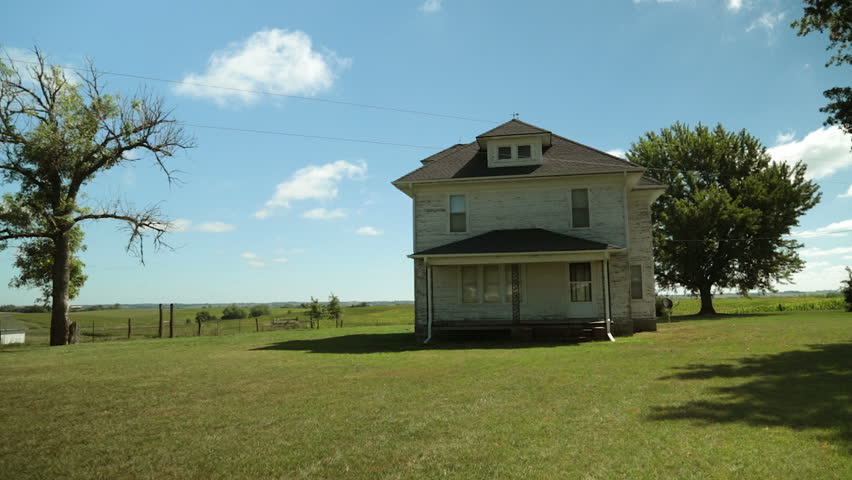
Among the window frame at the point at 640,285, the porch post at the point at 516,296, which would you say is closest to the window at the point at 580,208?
the porch post at the point at 516,296

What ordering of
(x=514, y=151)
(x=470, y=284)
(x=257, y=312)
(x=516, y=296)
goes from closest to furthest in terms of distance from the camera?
(x=516, y=296)
(x=470, y=284)
(x=514, y=151)
(x=257, y=312)

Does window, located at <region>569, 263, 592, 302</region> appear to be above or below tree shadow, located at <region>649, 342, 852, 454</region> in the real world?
above

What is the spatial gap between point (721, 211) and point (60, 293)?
1453 inches

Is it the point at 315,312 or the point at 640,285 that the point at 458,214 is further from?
Answer: the point at 315,312

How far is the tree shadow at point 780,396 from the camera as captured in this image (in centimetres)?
686

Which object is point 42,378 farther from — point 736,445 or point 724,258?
point 724,258

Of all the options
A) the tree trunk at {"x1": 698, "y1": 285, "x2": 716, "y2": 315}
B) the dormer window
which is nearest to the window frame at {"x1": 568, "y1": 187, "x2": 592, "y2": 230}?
the dormer window

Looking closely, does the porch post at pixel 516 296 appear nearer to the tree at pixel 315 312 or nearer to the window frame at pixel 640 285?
the window frame at pixel 640 285

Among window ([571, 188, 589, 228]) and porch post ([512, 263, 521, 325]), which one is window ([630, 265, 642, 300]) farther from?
porch post ([512, 263, 521, 325])

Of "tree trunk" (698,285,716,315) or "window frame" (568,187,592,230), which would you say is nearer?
"window frame" (568,187,592,230)

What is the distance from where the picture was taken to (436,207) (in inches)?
862

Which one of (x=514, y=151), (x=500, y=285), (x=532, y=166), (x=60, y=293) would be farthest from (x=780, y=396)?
(x=60, y=293)

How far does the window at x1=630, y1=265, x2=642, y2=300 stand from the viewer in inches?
936

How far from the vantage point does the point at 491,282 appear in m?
21.3
